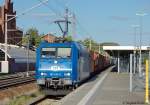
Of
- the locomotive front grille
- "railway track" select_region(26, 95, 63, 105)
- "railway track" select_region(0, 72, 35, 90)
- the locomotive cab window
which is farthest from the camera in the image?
"railway track" select_region(0, 72, 35, 90)

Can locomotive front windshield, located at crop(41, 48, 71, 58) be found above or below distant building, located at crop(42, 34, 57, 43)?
below

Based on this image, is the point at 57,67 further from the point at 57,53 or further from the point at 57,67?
the point at 57,53

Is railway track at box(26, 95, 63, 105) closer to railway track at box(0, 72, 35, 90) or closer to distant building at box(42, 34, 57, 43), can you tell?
distant building at box(42, 34, 57, 43)

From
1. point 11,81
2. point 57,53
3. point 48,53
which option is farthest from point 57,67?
point 11,81

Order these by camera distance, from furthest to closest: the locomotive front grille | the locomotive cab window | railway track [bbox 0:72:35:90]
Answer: railway track [bbox 0:72:35:90] < the locomotive cab window < the locomotive front grille

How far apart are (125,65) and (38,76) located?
3235 centimetres

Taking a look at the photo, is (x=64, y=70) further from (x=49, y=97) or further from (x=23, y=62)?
(x=23, y=62)

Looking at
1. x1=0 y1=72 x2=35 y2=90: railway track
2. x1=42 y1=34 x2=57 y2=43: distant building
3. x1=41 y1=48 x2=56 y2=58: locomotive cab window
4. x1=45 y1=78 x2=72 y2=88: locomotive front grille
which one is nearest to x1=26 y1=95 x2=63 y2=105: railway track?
x1=45 y1=78 x2=72 y2=88: locomotive front grille

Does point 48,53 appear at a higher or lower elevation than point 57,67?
higher

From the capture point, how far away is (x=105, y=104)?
1817cm

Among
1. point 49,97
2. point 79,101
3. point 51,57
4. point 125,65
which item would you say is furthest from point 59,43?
point 125,65

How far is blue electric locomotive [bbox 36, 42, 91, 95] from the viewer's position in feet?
86.3

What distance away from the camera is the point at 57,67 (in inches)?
1048

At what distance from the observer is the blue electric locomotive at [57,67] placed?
26.3 m
